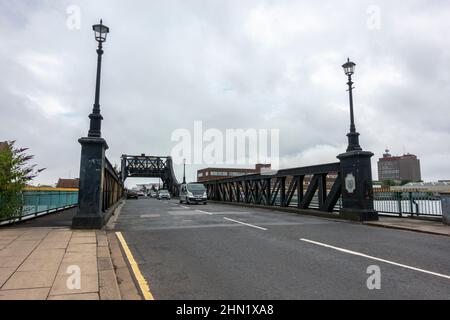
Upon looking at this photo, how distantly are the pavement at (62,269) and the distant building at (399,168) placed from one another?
162 meters

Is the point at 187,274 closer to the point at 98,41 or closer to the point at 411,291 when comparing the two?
the point at 411,291

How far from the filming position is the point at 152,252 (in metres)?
7.50

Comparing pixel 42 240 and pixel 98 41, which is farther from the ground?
pixel 98 41

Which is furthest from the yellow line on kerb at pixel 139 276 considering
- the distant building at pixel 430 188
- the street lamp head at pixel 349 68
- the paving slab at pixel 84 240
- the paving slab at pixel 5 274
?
the distant building at pixel 430 188

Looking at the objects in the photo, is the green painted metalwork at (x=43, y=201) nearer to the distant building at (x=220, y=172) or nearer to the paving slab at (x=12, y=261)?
the paving slab at (x=12, y=261)

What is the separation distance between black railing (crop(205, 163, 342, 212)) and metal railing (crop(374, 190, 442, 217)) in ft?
7.39

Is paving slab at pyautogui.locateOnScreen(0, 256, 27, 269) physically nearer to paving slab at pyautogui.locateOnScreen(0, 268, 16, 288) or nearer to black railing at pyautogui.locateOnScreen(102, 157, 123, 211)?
paving slab at pyautogui.locateOnScreen(0, 268, 16, 288)

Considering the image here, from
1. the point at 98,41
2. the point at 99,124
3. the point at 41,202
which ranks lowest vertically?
the point at 41,202

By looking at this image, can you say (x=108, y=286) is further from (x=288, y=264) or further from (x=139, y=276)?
(x=288, y=264)

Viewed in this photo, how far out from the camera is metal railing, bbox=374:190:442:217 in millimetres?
14391

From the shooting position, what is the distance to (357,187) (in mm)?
14758

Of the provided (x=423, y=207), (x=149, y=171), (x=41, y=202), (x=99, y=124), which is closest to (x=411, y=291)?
(x=99, y=124)

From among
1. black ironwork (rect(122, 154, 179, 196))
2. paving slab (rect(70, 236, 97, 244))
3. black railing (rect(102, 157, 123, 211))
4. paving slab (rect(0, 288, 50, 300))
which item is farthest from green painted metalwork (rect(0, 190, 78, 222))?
black ironwork (rect(122, 154, 179, 196))
